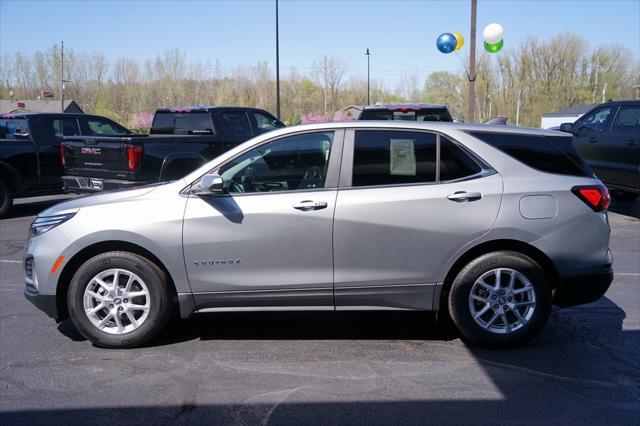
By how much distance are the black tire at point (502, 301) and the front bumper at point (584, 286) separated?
0.41 ft

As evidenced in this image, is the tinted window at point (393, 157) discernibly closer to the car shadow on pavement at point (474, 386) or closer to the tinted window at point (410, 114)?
the car shadow on pavement at point (474, 386)

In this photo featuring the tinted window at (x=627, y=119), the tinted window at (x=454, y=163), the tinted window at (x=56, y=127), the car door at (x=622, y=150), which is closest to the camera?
the tinted window at (x=454, y=163)

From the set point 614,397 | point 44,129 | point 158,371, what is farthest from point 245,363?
point 44,129

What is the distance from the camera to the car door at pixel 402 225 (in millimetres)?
4539

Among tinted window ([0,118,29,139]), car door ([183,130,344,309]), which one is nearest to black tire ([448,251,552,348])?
car door ([183,130,344,309])

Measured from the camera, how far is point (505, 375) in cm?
424

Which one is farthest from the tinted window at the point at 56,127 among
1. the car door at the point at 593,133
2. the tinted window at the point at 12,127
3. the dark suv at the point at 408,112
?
the car door at the point at 593,133

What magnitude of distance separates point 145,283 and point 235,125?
7305 mm

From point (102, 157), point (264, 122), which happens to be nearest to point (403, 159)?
point (102, 157)

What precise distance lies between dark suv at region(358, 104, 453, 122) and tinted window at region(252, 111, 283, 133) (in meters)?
1.93

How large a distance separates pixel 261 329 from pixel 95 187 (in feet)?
18.8

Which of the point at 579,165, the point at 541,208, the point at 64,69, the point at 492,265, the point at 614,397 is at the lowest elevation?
the point at 614,397

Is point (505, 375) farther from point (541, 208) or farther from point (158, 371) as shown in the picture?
point (158, 371)

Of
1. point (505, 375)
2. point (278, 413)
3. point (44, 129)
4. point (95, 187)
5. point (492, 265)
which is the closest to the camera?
point (278, 413)
